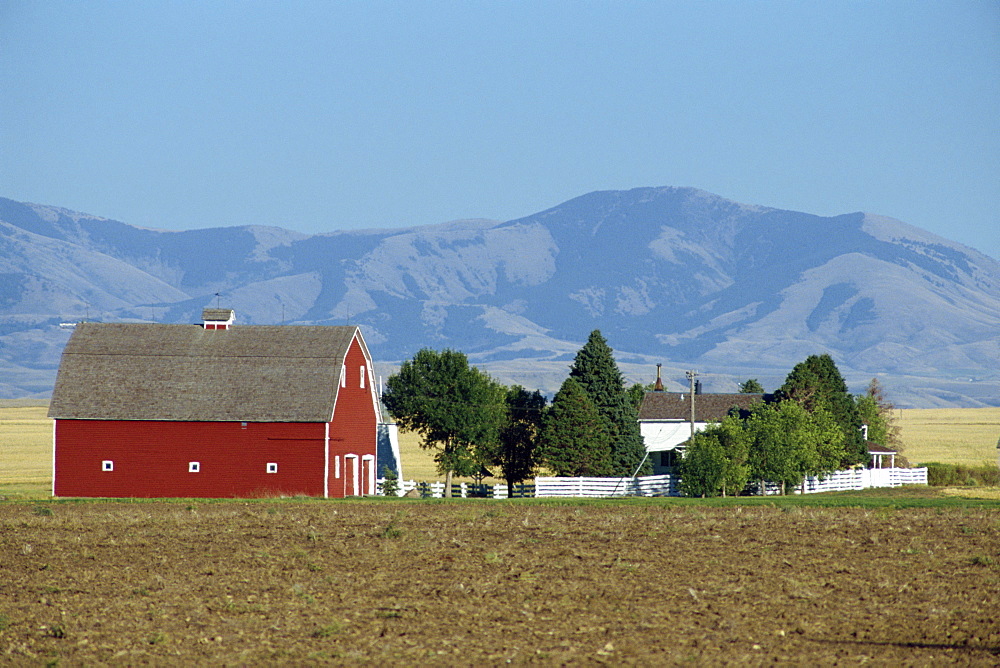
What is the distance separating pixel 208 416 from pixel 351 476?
279 inches

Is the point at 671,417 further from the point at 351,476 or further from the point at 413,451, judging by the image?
the point at 413,451

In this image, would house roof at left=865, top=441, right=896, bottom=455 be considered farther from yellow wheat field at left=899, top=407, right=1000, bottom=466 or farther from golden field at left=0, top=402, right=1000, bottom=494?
golden field at left=0, top=402, right=1000, bottom=494

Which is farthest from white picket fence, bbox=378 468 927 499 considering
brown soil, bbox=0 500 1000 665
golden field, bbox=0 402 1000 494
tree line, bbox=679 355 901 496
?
brown soil, bbox=0 500 1000 665

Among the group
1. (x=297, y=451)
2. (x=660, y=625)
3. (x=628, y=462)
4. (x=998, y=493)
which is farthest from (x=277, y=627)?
(x=628, y=462)

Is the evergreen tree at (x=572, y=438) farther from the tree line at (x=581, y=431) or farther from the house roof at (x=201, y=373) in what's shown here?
the house roof at (x=201, y=373)

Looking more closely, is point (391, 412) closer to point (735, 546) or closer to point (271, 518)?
point (271, 518)

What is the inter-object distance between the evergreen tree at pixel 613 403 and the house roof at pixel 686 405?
36.5 ft

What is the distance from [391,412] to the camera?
7131 cm

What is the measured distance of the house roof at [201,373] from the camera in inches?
2329

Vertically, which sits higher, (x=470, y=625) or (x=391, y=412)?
(x=391, y=412)

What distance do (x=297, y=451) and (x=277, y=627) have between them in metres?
36.6

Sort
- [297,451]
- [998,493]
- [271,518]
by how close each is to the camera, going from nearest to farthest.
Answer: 1. [271,518]
2. [297,451]
3. [998,493]

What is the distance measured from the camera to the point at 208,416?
58969 mm

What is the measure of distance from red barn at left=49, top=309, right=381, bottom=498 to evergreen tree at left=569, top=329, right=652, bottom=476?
55.0 feet
